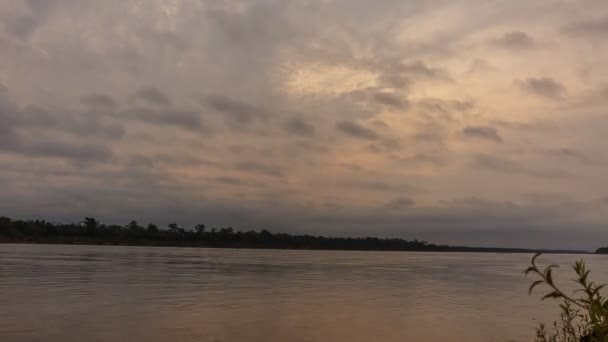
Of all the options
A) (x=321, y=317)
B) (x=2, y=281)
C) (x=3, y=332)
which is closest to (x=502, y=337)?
(x=321, y=317)

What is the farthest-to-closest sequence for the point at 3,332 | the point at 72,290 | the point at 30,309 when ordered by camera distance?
the point at 72,290, the point at 30,309, the point at 3,332

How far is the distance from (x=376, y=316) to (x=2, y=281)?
3356 centimetres

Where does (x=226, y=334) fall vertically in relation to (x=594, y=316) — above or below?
below

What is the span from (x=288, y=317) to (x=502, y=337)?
1148 centimetres

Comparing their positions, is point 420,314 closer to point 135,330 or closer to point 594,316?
point 135,330

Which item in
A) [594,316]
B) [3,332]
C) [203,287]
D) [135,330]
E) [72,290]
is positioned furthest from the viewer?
[203,287]

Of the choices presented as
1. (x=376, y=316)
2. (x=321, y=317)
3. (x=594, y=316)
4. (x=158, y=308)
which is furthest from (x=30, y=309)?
(x=594, y=316)

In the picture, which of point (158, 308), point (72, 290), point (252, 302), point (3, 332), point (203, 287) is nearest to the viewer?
point (3, 332)

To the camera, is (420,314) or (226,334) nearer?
(226,334)

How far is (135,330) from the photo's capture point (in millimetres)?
27000

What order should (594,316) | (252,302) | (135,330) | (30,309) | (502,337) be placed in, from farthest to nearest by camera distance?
(252,302), (30,309), (502,337), (135,330), (594,316)

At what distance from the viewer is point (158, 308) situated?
34688 mm

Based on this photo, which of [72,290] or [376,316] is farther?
[72,290]

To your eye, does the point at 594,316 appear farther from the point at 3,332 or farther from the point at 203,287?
the point at 203,287
